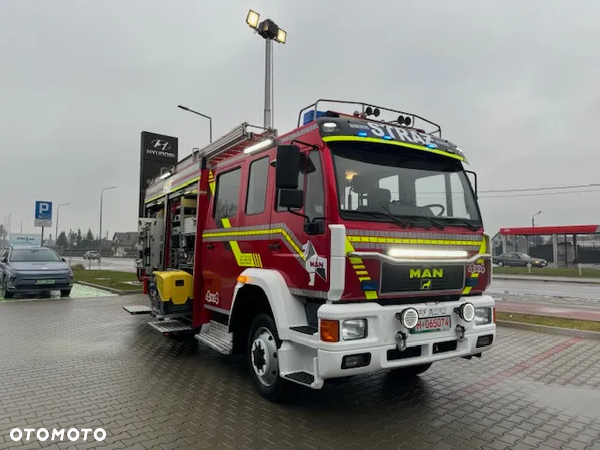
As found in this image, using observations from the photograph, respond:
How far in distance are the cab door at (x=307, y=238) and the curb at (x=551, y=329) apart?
262 inches

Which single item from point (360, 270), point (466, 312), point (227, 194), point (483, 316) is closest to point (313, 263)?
point (360, 270)

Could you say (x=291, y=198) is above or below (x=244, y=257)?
above

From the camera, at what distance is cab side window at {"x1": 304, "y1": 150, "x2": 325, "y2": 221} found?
13.6ft

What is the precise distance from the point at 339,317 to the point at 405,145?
2028 millimetres

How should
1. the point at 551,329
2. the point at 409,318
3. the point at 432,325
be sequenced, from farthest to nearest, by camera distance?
the point at 551,329 → the point at 432,325 → the point at 409,318

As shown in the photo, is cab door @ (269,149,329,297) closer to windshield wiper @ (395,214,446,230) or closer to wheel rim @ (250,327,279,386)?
wheel rim @ (250,327,279,386)

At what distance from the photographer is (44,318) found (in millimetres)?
10039

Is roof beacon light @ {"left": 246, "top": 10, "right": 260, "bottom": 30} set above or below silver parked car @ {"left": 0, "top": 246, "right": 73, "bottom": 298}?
above

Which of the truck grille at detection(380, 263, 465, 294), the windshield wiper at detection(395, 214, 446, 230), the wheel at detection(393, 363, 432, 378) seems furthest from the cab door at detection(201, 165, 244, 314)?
the wheel at detection(393, 363, 432, 378)

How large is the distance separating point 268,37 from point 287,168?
6734 mm

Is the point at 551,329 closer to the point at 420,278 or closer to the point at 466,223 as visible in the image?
the point at 466,223

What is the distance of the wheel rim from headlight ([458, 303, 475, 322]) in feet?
6.47

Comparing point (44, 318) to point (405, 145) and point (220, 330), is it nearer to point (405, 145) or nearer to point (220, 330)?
point (220, 330)

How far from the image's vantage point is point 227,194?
19.7 feet
